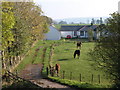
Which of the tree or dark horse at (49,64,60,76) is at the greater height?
the tree

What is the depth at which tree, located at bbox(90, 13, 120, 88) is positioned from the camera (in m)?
15.1

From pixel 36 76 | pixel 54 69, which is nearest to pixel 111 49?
pixel 54 69

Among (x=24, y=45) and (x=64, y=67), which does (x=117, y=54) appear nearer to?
(x=64, y=67)

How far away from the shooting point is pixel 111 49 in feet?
50.2

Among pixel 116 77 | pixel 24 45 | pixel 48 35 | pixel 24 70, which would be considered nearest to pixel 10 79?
pixel 24 70

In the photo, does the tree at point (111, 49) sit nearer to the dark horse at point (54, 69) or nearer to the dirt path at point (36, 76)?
the dirt path at point (36, 76)

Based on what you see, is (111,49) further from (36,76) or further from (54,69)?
(36,76)

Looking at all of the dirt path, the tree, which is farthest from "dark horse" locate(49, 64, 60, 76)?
the tree

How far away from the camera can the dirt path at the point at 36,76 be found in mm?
19414

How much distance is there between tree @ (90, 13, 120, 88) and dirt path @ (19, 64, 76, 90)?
15.5 ft

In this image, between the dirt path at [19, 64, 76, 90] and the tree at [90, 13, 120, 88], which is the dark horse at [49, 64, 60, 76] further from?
the tree at [90, 13, 120, 88]

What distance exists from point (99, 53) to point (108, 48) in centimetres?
111

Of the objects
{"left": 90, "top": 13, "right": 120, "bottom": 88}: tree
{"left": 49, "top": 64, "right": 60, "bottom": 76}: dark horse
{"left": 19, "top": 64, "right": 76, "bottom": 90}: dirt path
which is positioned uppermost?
{"left": 90, "top": 13, "right": 120, "bottom": 88}: tree

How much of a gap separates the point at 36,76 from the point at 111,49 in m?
11.5
